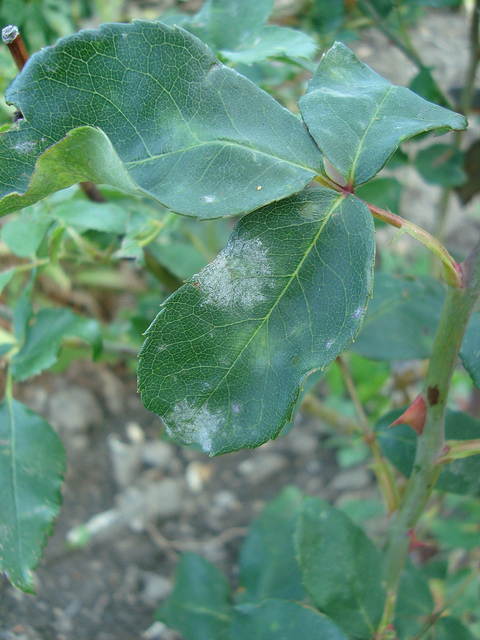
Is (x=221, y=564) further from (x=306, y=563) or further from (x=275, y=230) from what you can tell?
(x=275, y=230)

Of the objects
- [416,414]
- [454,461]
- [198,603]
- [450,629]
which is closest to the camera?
[416,414]

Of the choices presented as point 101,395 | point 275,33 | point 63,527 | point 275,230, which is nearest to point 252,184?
point 275,230

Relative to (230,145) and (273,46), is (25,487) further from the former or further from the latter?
(273,46)

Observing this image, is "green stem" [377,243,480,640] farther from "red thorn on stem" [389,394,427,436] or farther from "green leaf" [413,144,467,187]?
"green leaf" [413,144,467,187]

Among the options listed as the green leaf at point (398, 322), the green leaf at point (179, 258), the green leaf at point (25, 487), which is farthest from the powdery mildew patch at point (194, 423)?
the green leaf at point (179, 258)

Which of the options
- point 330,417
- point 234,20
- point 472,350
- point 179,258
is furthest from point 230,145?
point 330,417

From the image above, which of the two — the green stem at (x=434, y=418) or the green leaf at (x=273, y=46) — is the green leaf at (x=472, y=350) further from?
the green leaf at (x=273, y=46)
